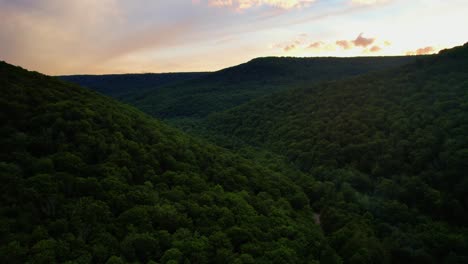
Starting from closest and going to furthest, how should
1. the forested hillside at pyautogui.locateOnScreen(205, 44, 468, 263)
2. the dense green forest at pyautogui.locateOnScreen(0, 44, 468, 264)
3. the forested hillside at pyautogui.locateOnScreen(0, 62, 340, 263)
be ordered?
the forested hillside at pyautogui.locateOnScreen(0, 62, 340, 263) < the dense green forest at pyautogui.locateOnScreen(0, 44, 468, 264) < the forested hillside at pyautogui.locateOnScreen(205, 44, 468, 263)

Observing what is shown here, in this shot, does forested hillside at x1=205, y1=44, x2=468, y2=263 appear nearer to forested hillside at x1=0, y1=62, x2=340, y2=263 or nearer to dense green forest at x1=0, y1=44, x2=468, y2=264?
dense green forest at x1=0, y1=44, x2=468, y2=264

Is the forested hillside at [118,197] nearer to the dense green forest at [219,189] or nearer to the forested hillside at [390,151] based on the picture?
the dense green forest at [219,189]

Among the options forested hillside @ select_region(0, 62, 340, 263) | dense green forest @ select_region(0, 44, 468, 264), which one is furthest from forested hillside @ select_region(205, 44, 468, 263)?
forested hillside @ select_region(0, 62, 340, 263)

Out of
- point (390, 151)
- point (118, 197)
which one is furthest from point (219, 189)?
point (390, 151)

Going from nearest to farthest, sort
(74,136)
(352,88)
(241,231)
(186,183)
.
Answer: (241,231)
(74,136)
(186,183)
(352,88)

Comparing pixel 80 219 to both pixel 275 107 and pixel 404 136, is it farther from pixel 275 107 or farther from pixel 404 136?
pixel 275 107

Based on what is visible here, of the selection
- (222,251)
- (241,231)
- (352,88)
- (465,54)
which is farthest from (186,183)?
(465,54)

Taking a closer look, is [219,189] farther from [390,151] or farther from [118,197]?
[390,151]

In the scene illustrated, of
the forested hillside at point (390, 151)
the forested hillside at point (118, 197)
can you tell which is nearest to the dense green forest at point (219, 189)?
the forested hillside at point (118, 197)
